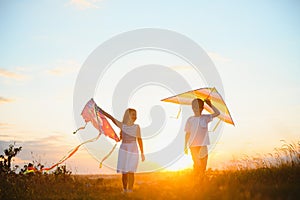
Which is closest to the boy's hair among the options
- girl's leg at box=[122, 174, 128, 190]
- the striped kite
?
the striped kite

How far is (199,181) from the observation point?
11133 millimetres

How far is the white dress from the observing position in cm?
1190

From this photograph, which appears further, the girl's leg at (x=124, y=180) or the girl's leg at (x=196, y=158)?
the girl's leg at (x=124, y=180)

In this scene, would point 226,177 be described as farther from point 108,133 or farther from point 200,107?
point 108,133

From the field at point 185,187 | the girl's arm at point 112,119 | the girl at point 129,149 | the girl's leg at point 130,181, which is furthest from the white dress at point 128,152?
the field at point 185,187

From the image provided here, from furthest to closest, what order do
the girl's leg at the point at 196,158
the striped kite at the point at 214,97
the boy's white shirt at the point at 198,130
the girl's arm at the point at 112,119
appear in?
the striped kite at the point at 214,97, the girl's arm at the point at 112,119, the boy's white shirt at the point at 198,130, the girl's leg at the point at 196,158

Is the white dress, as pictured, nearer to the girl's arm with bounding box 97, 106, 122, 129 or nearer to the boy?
the girl's arm with bounding box 97, 106, 122, 129

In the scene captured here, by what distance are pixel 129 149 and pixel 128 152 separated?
0.10 m

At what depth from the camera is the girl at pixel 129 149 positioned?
11.9m

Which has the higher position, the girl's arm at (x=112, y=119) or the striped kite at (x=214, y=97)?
the striped kite at (x=214, y=97)

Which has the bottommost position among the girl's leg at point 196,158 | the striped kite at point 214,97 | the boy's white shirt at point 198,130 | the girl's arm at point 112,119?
the girl's leg at point 196,158

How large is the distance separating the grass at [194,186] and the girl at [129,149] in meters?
0.50

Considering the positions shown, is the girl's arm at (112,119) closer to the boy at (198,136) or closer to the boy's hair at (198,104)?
the boy at (198,136)

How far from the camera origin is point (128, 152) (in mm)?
Answer: 12031
